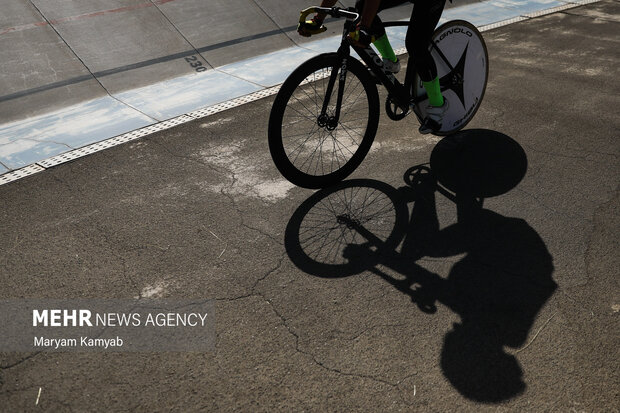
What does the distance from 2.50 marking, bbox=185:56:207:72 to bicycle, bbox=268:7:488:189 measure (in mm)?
2137

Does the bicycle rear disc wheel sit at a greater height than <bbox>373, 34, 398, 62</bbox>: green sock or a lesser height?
lesser

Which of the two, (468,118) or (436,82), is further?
(468,118)

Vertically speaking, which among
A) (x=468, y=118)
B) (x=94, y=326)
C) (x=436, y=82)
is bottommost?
(x=94, y=326)

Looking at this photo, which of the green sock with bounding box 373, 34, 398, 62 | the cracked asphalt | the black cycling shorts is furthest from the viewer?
the green sock with bounding box 373, 34, 398, 62

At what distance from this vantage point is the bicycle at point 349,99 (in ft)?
13.0

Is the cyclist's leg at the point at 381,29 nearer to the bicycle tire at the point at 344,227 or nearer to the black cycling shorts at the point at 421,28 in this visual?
the black cycling shorts at the point at 421,28

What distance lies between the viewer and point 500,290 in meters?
3.39

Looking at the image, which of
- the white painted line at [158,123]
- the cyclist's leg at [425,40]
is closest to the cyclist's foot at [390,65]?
the cyclist's leg at [425,40]

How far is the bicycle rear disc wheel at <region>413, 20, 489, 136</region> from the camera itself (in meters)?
4.72

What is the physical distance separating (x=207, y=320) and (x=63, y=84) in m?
4.37

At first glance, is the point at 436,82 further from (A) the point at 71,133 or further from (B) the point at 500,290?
(A) the point at 71,133

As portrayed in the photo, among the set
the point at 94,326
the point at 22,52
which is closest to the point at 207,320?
the point at 94,326

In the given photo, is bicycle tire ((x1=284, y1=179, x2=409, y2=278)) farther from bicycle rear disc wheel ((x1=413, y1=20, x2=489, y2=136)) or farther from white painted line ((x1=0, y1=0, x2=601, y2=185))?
white painted line ((x1=0, y1=0, x2=601, y2=185))

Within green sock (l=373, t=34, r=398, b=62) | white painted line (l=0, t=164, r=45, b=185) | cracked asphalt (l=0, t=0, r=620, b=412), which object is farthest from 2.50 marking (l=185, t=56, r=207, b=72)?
green sock (l=373, t=34, r=398, b=62)
